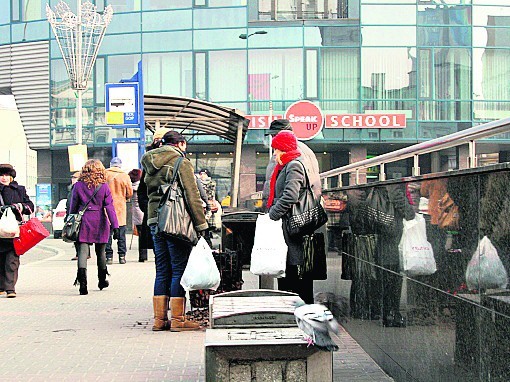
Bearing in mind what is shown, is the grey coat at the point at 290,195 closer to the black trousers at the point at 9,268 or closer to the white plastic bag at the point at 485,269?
the white plastic bag at the point at 485,269

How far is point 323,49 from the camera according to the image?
42.2 meters

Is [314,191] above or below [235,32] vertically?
below

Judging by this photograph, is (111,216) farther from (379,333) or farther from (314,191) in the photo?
(379,333)

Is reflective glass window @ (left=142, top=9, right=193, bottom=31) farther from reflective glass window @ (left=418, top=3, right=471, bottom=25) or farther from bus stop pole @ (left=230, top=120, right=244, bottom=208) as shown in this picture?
bus stop pole @ (left=230, top=120, right=244, bottom=208)

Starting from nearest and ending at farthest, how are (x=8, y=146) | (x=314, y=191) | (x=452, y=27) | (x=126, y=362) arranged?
(x=126, y=362) < (x=314, y=191) < (x=452, y=27) < (x=8, y=146)

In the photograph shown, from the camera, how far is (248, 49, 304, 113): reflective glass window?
42.2 metres

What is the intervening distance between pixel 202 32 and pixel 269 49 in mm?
3098

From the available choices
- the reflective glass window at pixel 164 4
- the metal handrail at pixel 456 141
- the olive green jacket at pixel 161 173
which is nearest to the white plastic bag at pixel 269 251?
the metal handrail at pixel 456 141

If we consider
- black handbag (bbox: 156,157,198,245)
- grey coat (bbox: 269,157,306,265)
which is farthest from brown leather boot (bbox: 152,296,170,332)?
grey coat (bbox: 269,157,306,265)

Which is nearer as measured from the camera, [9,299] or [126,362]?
[126,362]

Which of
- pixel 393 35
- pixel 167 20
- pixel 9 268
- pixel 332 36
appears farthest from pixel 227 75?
pixel 9 268

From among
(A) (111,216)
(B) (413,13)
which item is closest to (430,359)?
(A) (111,216)

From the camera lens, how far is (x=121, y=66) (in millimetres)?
43656

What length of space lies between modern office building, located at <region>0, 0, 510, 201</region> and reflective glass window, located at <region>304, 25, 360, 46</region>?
4 centimetres
